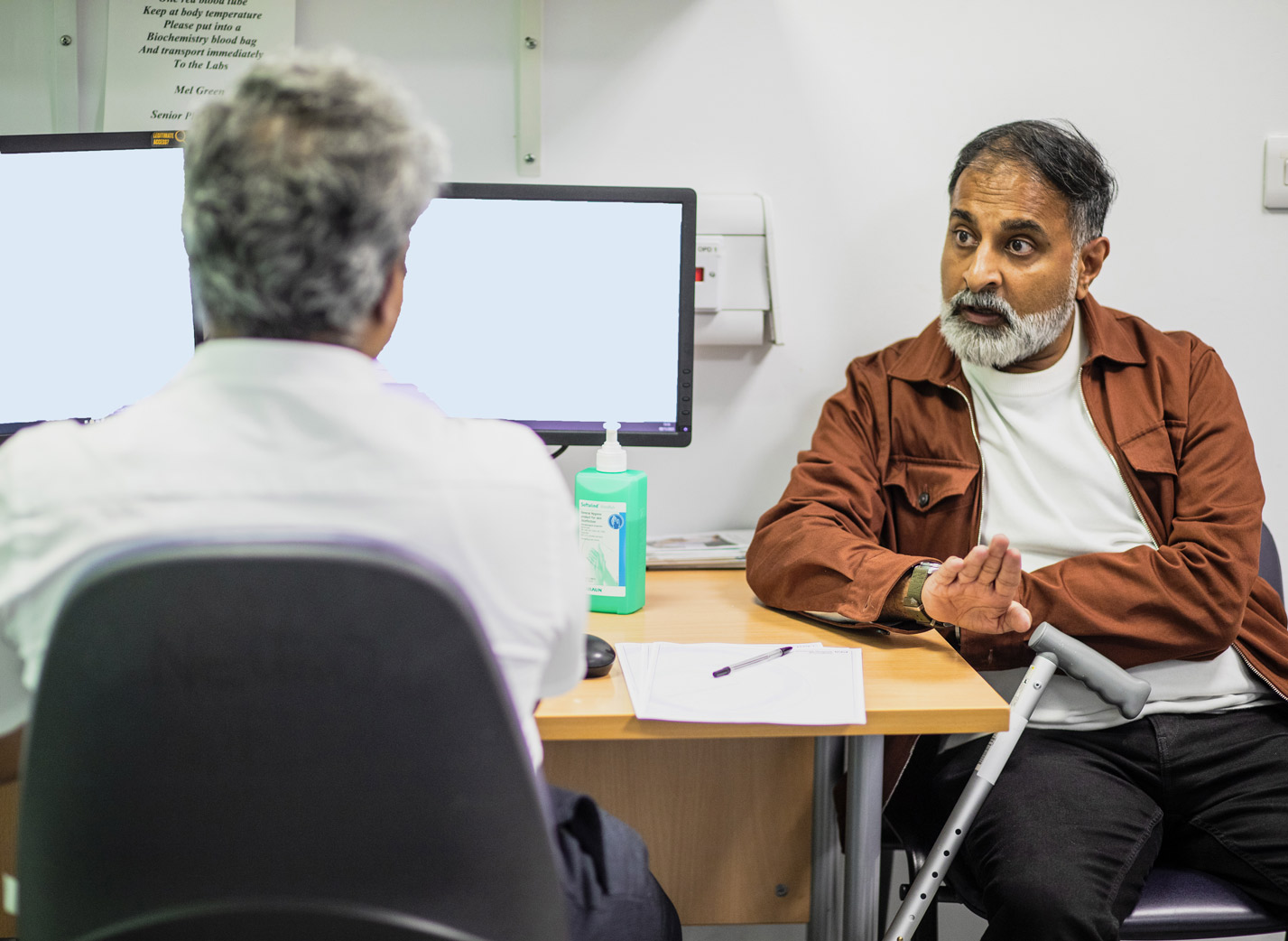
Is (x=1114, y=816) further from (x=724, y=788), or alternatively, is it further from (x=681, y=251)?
(x=681, y=251)

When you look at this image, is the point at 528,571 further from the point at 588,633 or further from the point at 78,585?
the point at 588,633

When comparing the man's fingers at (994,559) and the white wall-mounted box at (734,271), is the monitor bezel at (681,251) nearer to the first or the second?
the white wall-mounted box at (734,271)

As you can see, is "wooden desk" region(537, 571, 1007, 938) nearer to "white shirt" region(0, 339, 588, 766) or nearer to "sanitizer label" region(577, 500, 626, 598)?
"sanitizer label" region(577, 500, 626, 598)

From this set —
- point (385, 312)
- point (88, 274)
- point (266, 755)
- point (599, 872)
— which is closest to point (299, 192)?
point (385, 312)

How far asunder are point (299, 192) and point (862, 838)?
0.93 metres

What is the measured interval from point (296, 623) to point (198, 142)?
1.11 feet

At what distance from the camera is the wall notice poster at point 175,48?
164 cm

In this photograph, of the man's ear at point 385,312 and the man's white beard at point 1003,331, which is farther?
the man's white beard at point 1003,331

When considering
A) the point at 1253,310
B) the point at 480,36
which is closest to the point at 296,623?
the point at 480,36

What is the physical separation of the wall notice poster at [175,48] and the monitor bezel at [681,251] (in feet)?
1.56

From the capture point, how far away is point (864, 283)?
179 cm

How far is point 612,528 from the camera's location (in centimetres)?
138

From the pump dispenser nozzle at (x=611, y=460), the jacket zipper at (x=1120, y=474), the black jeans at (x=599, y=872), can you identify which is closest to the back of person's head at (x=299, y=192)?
the black jeans at (x=599, y=872)

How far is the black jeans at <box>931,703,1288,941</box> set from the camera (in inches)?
45.4
